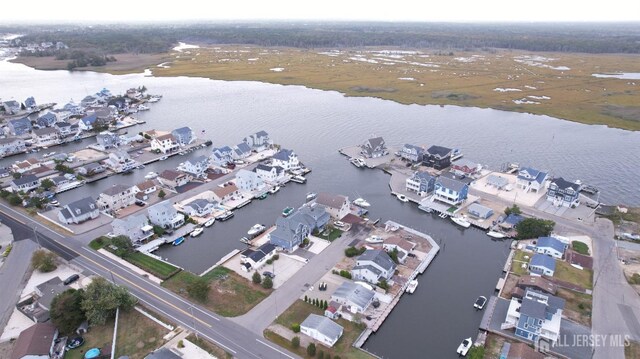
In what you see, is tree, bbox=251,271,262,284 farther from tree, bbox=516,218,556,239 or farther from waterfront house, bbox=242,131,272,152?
waterfront house, bbox=242,131,272,152

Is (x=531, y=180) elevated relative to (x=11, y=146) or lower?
elevated

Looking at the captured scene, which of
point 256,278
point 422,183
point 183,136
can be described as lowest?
point 256,278

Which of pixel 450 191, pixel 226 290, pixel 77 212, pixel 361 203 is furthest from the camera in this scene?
pixel 361 203

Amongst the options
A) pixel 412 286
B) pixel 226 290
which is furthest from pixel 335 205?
pixel 226 290

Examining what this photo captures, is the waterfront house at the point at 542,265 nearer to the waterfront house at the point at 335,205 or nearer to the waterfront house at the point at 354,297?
the waterfront house at the point at 354,297

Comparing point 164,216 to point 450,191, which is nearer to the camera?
point 164,216

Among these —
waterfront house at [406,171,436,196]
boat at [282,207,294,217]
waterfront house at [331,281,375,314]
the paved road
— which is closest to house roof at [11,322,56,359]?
the paved road

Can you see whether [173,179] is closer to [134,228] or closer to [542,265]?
[134,228]
